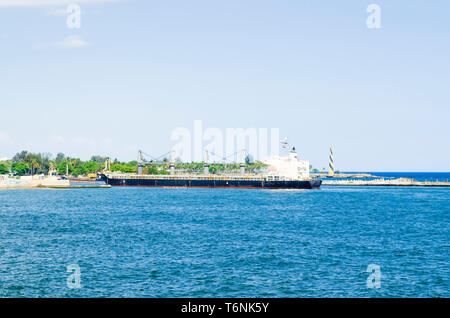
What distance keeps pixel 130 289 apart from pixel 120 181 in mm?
149682

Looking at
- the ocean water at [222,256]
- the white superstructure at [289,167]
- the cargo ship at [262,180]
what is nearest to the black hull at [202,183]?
the cargo ship at [262,180]

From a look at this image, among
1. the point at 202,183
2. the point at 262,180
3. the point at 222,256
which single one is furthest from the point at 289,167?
the point at 222,256

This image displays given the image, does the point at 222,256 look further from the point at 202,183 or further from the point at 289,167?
the point at 202,183

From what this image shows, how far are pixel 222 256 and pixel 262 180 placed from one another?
403ft

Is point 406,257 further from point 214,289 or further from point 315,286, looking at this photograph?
point 214,289

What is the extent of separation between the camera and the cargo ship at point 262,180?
15075cm

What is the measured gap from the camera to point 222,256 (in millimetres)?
34188

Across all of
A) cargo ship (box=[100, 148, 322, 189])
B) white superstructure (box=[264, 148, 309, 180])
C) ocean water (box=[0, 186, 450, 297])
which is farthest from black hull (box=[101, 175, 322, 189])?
ocean water (box=[0, 186, 450, 297])

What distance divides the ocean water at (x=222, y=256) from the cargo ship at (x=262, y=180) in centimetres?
8936

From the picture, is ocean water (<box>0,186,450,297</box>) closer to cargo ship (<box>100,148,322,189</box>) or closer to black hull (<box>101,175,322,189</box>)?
cargo ship (<box>100,148,322,189</box>)

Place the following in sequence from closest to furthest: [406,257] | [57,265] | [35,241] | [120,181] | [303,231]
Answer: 1. [57,265]
2. [406,257]
3. [35,241]
4. [303,231]
5. [120,181]

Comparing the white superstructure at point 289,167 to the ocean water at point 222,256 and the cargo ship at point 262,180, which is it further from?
the ocean water at point 222,256
